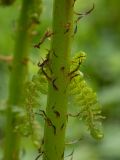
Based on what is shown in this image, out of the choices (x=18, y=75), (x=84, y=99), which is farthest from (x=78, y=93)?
(x=18, y=75)

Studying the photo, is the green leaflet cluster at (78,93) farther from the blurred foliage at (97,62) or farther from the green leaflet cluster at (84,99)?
the blurred foliage at (97,62)

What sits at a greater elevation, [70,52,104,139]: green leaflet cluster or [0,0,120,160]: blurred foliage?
[0,0,120,160]: blurred foliage

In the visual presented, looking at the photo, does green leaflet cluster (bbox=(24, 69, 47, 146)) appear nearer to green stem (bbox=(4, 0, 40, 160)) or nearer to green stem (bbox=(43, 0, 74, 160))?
green stem (bbox=(43, 0, 74, 160))

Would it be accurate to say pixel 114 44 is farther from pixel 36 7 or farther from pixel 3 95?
pixel 36 7

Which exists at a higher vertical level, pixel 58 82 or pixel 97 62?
pixel 97 62

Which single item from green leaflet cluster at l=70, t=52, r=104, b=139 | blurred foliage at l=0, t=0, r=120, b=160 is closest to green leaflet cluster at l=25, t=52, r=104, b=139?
green leaflet cluster at l=70, t=52, r=104, b=139

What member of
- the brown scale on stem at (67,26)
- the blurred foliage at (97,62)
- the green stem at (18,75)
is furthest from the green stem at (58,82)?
the blurred foliage at (97,62)

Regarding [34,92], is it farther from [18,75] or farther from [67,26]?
[18,75]
